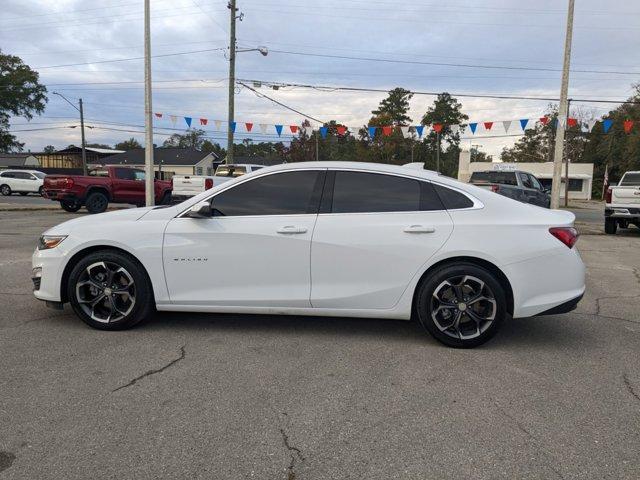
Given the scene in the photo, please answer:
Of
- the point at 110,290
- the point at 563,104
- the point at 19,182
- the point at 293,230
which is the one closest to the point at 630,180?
the point at 563,104

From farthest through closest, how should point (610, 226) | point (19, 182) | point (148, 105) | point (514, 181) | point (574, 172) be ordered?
1. point (574, 172)
2. point (19, 182)
3. point (148, 105)
4. point (514, 181)
5. point (610, 226)

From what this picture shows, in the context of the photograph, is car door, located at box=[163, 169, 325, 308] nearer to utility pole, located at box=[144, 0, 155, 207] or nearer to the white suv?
utility pole, located at box=[144, 0, 155, 207]

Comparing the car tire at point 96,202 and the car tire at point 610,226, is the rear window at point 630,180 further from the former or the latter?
the car tire at point 96,202

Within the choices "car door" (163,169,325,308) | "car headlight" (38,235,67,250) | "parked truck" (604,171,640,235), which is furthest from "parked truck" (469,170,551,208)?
"car headlight" (38,235,67,250)

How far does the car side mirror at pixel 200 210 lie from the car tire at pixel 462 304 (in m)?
1.97

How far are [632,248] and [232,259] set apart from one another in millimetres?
A: 11053

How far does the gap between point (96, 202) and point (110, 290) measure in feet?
48.8

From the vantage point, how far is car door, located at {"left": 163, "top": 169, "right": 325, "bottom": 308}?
→ 4.45m

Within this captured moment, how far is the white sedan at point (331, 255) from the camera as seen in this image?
14.1ft

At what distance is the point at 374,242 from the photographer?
4.36m

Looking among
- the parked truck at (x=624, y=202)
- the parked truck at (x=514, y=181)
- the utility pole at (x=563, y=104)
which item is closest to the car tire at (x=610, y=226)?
the parked truck at (x=624, y=202)

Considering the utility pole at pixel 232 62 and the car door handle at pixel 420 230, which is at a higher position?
the utility pole at pixel 232 62

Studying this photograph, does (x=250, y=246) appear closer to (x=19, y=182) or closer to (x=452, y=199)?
(x=452, y=199)

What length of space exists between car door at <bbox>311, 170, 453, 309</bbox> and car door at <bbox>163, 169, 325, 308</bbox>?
5.4 inches
